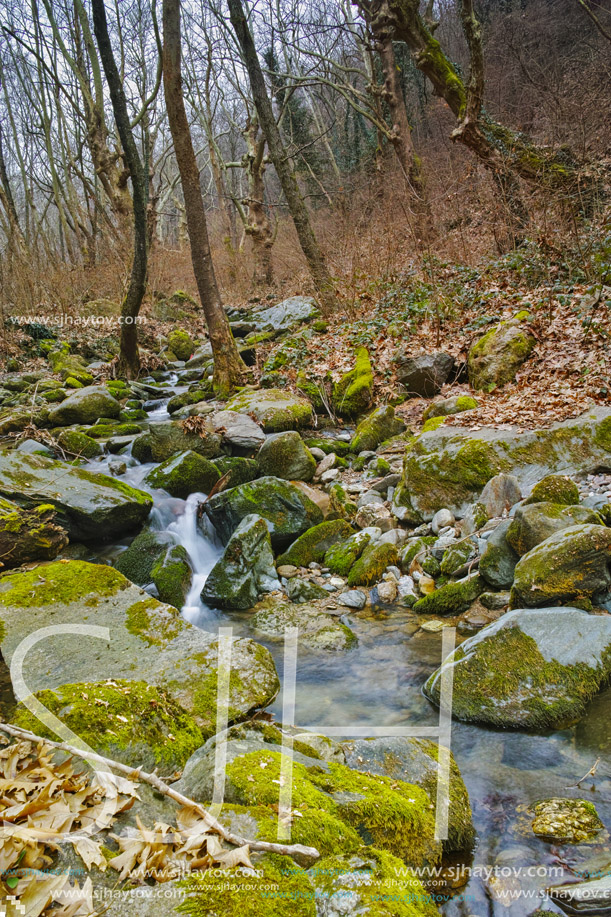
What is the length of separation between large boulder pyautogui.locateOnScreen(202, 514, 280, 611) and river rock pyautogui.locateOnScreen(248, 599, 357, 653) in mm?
210

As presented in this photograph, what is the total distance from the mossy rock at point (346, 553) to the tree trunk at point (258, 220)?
16.5 metres

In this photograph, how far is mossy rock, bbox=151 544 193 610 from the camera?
17.8 ft

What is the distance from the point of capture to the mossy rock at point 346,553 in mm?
5656

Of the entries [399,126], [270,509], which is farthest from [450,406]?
[399,126]

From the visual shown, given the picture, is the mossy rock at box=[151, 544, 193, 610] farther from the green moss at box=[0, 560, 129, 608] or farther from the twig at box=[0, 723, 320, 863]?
the twig at box=[0, 723, 320, 863]

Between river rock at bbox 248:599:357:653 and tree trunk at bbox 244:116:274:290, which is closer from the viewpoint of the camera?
river rock at bbox 248:599:357:653

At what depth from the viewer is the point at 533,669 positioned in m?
3.31

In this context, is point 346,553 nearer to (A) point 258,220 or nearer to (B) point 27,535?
(B) point 27,535

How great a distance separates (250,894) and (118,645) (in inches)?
98.0

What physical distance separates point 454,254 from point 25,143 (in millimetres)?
28699

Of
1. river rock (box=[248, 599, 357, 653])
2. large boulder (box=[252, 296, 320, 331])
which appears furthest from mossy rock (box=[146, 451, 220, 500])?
large boulder (box=[252, 296, 320, 331])

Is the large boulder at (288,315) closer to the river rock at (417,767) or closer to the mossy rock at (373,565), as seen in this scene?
the mossy rock at (373,565)

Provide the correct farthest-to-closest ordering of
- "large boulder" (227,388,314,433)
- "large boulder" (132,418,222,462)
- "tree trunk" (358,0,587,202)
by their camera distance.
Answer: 1. "tree trunk" (358,0,587,202)
2. "large boulder" (227,388,314,433)
3. "large boulder" (132,418,222,462)

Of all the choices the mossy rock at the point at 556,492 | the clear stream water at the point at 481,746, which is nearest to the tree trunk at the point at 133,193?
the clear stream water at the point at 481,746
